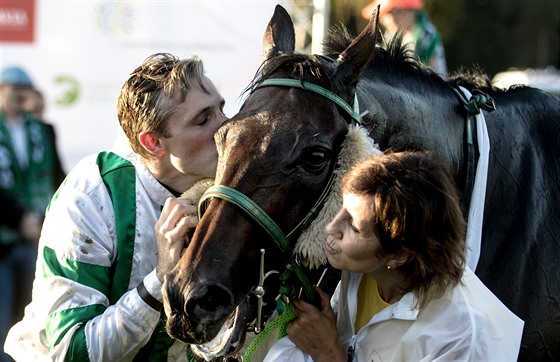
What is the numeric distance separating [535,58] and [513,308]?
1081 inches

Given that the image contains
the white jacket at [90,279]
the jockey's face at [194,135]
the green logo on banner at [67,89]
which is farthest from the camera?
the green logo on banner at [67,89]

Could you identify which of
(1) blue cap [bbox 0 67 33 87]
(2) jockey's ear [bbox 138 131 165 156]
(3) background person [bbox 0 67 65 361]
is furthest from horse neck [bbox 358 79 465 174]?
(1) blue cap [bbox 0 67 33 87]

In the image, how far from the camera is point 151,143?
3018 millimetres

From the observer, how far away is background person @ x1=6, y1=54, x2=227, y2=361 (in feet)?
9.14

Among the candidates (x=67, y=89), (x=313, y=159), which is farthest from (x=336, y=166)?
(x=67, y=89)

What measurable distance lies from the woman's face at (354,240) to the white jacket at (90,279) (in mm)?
590

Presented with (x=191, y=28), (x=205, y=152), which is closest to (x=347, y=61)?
(x=205, y=152)

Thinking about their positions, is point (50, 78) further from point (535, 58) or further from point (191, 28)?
point (535, 58)

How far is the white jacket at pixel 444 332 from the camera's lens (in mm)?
2344

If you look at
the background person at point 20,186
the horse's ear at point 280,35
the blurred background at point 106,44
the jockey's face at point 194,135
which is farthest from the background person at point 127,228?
the blurred background at point 106,44

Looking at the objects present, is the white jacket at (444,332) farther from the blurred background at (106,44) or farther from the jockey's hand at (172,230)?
the blurred background at (106,44)

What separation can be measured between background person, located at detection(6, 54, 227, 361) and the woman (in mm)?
550

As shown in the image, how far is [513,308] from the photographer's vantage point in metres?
3.26

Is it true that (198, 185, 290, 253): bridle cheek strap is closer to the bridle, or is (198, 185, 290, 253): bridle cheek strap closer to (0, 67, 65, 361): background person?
the bridle
